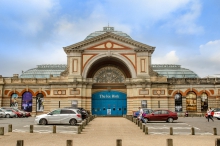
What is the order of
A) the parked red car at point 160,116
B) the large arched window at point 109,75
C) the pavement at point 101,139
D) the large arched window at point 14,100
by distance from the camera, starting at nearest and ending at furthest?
the pavement at point 101,139 → the parked red car at point 160,116 → the large arched window at point 14,100 → the large arched window at point 109,75

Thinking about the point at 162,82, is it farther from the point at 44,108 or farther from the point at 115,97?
the point at 44,108

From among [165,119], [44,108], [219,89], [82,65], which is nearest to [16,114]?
[44,108]

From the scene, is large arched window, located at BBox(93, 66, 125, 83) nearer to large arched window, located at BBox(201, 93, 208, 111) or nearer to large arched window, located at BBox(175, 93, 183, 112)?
large arched window, located at BBox(175, 93, 183, 112)

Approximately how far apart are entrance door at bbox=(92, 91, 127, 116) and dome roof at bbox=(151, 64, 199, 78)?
52.0 feet

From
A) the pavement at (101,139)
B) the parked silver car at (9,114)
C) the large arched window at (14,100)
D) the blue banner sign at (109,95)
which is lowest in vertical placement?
the parked silver car at (9,114)

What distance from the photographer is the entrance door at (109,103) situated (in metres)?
55.3

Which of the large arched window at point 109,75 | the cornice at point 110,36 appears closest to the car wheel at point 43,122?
the cornice at point 110,36

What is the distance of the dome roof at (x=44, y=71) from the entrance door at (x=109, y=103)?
15813 mm

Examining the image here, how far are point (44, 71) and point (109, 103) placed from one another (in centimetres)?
2033

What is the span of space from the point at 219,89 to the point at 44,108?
31.4 meters

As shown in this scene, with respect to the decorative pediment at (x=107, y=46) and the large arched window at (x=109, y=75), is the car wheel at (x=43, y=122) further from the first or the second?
the large arched window at (x=109, y=75)

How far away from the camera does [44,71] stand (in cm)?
6825

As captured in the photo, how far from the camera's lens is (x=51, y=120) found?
30766 millimetres

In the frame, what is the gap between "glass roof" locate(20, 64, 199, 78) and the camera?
6656 cm
